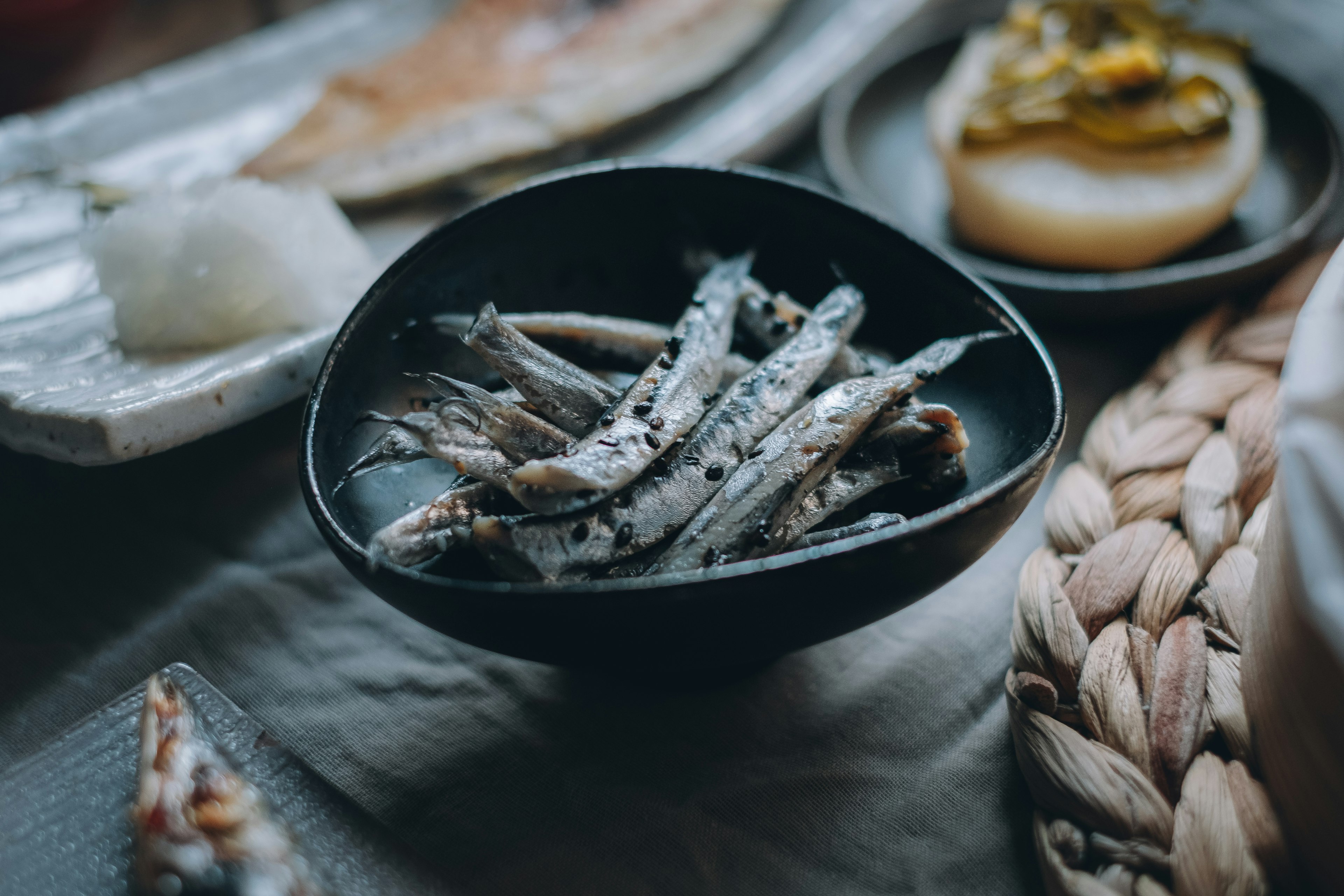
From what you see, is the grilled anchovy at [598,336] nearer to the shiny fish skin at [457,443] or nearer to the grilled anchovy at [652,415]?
the grilled anchovy at [652,415]

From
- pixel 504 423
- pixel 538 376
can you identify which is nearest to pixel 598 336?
pixel 538 376

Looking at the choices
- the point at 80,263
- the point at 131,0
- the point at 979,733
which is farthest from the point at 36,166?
the point at 131,0

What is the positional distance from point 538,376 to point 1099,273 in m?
1.33

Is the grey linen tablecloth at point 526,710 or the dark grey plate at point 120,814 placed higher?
the dark grey plate at point 120,814

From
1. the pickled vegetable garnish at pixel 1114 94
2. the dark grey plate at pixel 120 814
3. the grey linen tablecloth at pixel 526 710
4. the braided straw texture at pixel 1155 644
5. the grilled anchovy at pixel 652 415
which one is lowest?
the grey linen tablecloth at pixel 526 710

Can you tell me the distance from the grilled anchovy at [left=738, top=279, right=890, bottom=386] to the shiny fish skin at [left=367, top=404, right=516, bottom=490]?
0.46 meters

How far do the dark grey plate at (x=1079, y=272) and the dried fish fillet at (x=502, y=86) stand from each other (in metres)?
0.47

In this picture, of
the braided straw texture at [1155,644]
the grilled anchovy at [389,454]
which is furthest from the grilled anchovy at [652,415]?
the braided straw texture at [1155,644]

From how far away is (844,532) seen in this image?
3.08ft

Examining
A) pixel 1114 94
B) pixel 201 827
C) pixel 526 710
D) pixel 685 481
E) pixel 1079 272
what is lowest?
pixel 526 710

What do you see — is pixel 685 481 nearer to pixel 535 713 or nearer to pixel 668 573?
pixel 668 573

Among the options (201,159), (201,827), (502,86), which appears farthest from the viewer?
(502,86)

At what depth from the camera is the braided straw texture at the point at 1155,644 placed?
85 cm

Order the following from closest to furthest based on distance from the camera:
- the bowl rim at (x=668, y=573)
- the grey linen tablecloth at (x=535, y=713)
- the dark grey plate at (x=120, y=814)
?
1. the bowl rim at (x=668, y=573)
2. the dark grey plate at (x=120, y=814)
3. the grey linen tablecloth at (x=535, y=713)
